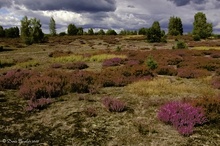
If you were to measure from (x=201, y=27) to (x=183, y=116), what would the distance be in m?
68.4

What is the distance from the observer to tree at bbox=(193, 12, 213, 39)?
67625 mm

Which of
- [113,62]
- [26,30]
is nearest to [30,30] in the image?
[26,30]

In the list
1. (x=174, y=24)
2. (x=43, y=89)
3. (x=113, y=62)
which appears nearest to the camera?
(x=43, y=89)

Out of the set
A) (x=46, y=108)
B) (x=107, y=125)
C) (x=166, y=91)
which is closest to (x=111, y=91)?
(x=166, y=91)

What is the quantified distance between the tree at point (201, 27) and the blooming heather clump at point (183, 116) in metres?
66.1

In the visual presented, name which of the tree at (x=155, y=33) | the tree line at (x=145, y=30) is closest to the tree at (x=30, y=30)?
the tree line at (x=145, y=30)

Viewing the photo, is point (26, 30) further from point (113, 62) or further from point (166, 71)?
point (166, 71)

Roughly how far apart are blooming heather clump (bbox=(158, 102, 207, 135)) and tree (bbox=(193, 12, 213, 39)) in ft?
217

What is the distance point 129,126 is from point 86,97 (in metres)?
3.28

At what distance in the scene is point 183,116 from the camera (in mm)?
6551

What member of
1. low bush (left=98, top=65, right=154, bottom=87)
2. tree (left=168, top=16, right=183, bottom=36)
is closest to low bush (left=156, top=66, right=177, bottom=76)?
low bush (left=98, top=65, right=154, bottom=87)

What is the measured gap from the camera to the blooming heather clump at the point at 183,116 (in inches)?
243

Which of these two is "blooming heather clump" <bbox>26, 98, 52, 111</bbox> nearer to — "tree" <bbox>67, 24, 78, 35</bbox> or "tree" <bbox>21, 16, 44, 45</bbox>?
"tree" <bbox>21, 16, 44, 45</bbox>

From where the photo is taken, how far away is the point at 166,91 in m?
9.92
